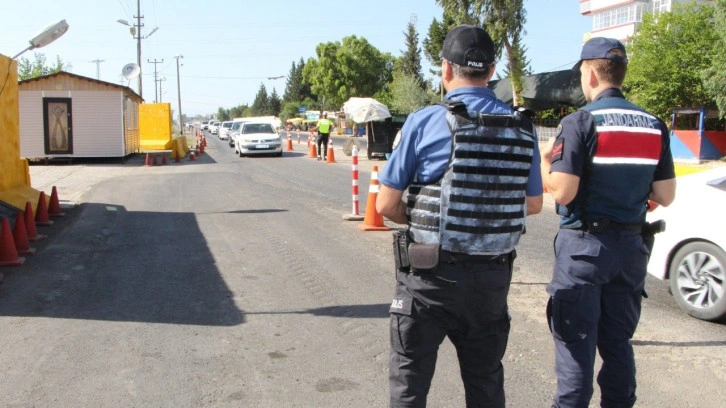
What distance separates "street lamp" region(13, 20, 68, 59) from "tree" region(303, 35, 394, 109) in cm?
7127

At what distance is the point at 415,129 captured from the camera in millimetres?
2787

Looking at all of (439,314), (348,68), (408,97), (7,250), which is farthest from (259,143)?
(348,68)

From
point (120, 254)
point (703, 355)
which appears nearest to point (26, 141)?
point (120, 254)

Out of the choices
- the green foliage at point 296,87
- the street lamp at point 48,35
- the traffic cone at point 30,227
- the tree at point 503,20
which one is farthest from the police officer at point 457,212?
the green foliage at point 296,87

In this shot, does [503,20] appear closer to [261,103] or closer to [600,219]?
[600,219]

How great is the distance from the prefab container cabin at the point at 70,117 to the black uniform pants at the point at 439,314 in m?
25.8

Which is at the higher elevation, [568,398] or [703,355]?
[568,398]

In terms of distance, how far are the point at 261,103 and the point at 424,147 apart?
6147 inches

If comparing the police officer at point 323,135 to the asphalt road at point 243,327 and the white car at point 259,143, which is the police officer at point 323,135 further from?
the asphalt road at point 243,327

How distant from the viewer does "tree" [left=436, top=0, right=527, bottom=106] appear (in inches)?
1463

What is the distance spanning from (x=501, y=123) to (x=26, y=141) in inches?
1033

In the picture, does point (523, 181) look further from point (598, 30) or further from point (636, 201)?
point (598, 30)

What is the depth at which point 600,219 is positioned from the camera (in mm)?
3279

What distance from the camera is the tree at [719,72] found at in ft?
87.9
